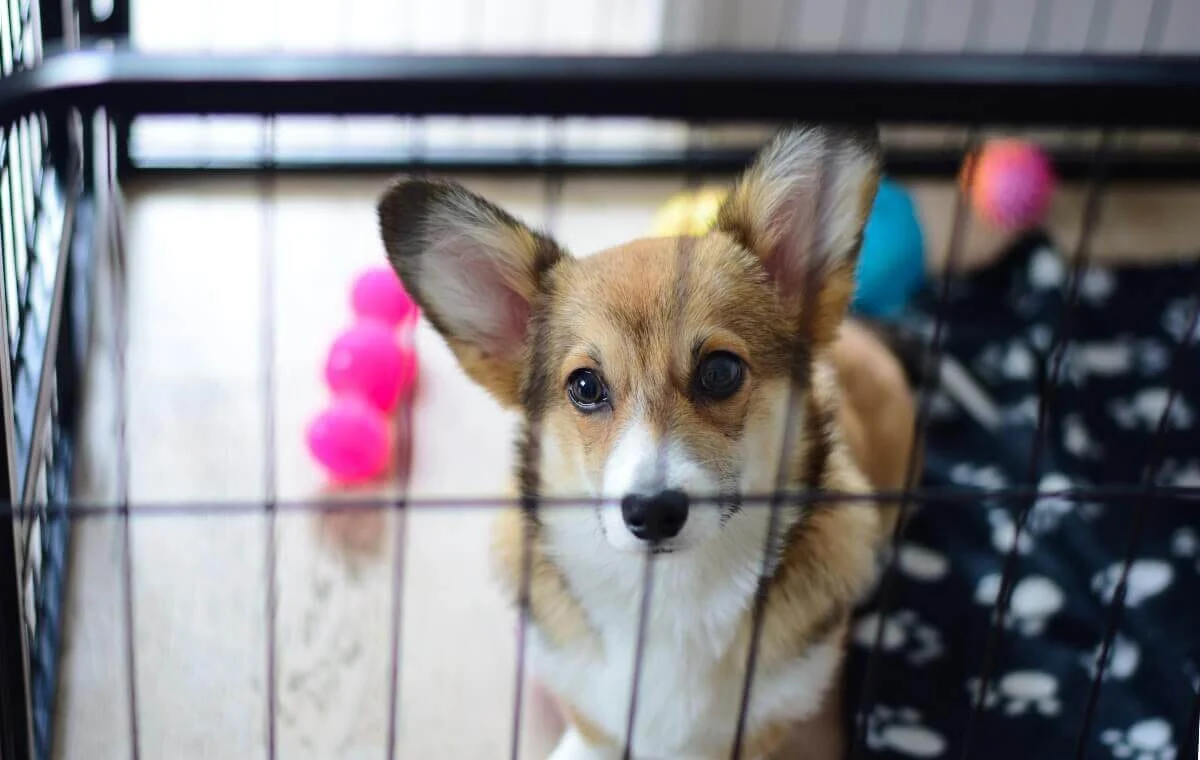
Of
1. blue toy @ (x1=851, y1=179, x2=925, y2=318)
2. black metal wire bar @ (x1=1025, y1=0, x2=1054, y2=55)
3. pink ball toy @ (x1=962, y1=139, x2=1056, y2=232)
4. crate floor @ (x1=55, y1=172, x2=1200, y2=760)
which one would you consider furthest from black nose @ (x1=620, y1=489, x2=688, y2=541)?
black metal wire bar @ (x1=1025, y1=0, x2=1054, y2=55)

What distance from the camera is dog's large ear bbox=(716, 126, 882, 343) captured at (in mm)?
1102

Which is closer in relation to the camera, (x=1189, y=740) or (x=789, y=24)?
(x=1189, y=740)

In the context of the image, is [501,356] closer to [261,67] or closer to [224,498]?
[261,67]

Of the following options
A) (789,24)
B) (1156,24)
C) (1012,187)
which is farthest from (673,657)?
(1156,24)

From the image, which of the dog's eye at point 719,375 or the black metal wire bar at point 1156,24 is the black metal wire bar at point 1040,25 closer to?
the black metal wire bar at point 1156,24

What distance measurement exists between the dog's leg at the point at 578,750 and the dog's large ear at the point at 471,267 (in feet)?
1.42

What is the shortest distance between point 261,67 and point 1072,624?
52.9 inches

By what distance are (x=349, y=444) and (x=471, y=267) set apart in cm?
76

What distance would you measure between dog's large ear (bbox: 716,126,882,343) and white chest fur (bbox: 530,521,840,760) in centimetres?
27

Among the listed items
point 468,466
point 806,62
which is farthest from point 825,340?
point 468,466

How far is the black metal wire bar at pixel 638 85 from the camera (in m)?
0.84

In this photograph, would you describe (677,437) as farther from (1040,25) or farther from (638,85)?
(1040,25)

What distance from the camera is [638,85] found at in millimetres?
A: 856

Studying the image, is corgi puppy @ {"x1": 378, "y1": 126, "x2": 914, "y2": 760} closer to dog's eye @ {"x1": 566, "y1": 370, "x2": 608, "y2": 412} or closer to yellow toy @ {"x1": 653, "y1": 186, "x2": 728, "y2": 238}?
dog's eye @ {"x1": 566, "y1": 370, "x2": 608, "y2": 412}
